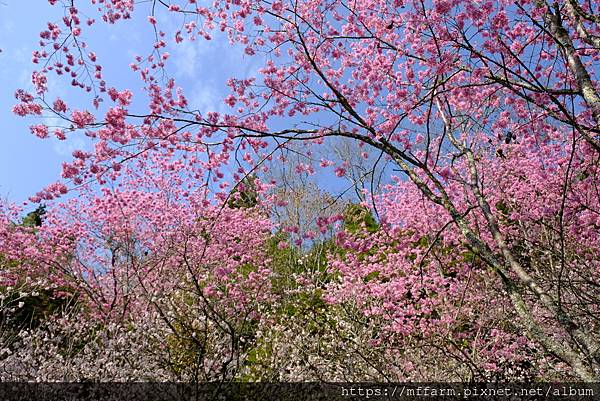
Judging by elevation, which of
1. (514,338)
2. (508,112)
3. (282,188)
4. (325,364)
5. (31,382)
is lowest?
(31,382)

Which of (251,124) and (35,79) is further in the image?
(251,124)

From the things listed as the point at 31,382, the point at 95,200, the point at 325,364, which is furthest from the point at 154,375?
the point at 95,200

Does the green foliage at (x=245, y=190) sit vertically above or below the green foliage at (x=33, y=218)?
below

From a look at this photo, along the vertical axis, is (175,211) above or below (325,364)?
above

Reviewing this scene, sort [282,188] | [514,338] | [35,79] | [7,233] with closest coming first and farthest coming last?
1. [35,79]
2. [514,338]
3. [7,233]
4. [282,188]

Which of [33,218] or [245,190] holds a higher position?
[33,218]

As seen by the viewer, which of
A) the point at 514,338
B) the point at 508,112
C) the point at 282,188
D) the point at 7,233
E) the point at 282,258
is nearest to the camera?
the point at 508,112

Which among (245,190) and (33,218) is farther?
(33,218)

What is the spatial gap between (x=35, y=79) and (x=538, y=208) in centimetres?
757

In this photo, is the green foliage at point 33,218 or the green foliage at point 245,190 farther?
the green foliage at point 33,218

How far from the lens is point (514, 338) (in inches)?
281

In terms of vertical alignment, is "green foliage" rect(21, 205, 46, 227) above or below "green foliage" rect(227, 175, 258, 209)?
above

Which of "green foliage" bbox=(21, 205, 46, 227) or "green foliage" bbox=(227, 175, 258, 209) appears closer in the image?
"green foliage" bbox=(227, 175, 258, 209)

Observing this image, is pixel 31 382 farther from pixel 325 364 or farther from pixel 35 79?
pixel 325 364
